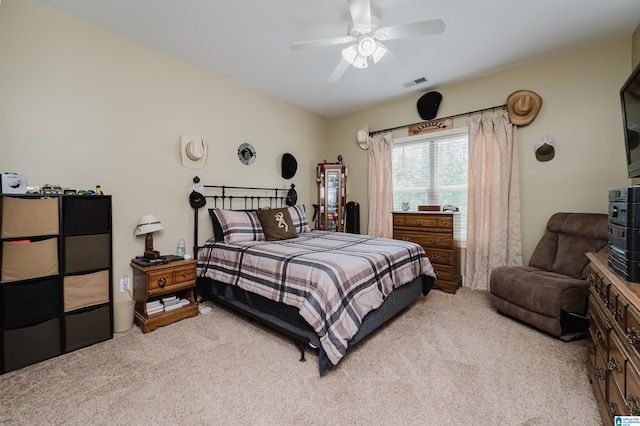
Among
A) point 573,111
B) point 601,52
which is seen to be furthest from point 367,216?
point 601,52

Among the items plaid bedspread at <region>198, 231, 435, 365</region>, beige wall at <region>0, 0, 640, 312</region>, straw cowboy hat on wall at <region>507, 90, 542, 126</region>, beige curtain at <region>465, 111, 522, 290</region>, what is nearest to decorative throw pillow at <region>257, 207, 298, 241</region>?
plaid bedspread at <region>198, 231, 435, 365</region>

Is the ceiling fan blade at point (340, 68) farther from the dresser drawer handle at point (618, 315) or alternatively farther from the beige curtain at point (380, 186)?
the dresser drawer handle at point (618, 315)

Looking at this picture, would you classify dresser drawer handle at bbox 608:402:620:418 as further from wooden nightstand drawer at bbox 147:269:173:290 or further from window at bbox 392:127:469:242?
wooden nightstand drawer at bbox 147:269:173:290

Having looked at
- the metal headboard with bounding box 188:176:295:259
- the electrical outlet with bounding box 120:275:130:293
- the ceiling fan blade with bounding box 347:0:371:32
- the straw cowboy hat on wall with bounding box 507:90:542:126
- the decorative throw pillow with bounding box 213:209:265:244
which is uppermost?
the ceiling fan blade with bounding box 347:0:371:32

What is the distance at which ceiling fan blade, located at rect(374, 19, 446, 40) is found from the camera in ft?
6.20

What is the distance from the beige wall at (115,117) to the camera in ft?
6.89

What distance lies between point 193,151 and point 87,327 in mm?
1941

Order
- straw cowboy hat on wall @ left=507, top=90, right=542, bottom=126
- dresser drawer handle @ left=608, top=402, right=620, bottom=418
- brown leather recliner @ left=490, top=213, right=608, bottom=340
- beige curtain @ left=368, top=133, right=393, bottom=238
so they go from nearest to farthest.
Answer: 1. dresser drawer handle @ left=608, top=402, right=620, bottom=418
2. brown leather recliner @ left=490, top=213, right=608, bottom=340
3. straw cowboy hat on wall @ left=507, top=90, right=542, bottom=126
4. beige curtain @ left=368, top=133, right=393, bottom=238

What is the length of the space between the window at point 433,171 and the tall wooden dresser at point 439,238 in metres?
0.33

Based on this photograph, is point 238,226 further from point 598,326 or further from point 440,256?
point 598,326

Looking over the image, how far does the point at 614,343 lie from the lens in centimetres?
122

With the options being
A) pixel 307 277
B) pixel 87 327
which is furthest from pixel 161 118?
pixel 307 277

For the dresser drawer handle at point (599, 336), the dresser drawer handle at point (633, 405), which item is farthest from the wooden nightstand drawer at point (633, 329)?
the dresser drawer handle at point (599, 336)

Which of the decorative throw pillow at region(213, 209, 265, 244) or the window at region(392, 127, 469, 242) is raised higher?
the window at region(392, 127, 469, 242)
